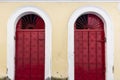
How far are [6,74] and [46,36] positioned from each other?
1.92 metres

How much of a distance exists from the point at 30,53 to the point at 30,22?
3.69 ft

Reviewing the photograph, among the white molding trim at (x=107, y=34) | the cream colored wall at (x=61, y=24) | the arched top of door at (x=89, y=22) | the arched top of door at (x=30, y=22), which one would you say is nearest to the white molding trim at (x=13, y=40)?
the cream colored wall at (x=61, y=24)

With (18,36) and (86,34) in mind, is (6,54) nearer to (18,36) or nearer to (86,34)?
(18,36)

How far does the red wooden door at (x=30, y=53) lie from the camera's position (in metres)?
8.17

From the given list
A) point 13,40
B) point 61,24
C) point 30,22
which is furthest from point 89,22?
point 13,40

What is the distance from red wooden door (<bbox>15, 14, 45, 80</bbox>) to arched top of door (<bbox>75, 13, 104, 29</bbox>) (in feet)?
4.23

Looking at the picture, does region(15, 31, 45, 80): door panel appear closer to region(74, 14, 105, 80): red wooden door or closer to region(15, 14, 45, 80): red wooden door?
region(15, 14, 45, 80): red wooden door

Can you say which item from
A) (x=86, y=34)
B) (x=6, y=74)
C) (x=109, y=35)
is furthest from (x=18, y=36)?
(x=109, y=35)

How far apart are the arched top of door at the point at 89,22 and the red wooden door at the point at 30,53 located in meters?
1.29

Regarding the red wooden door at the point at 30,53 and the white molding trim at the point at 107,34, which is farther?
the red wooden door at the point at 30,53

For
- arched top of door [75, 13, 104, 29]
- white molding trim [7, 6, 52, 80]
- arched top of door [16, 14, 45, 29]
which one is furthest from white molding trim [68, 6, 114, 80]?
arched top of door [16, 14, 45, 29]

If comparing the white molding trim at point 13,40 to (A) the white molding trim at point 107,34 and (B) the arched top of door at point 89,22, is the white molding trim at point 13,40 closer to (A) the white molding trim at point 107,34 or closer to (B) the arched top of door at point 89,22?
(A) the white molding trim at point 107,34

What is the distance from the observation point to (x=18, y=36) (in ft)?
27.1

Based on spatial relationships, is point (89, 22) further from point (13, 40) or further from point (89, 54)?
point (13, 40)
